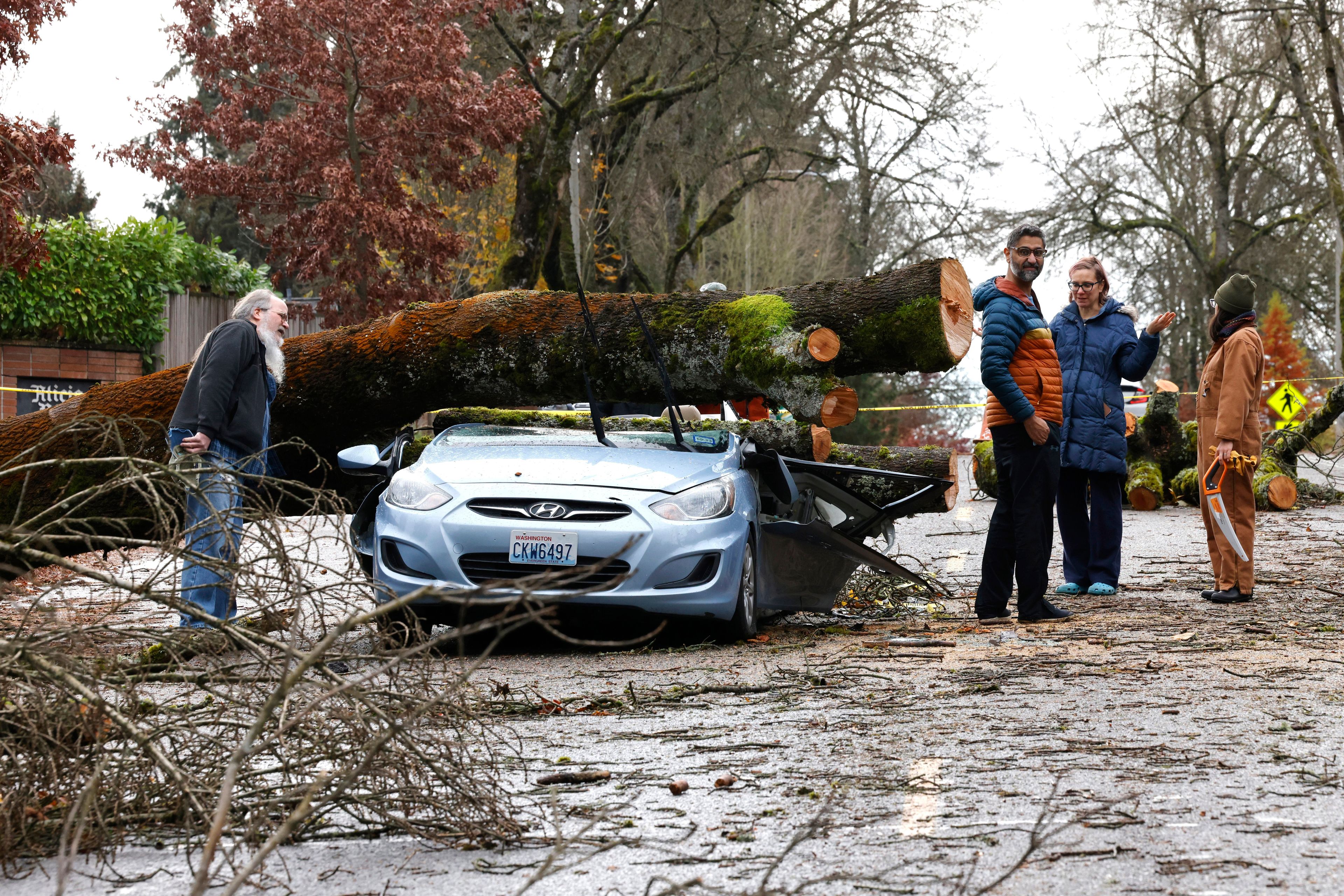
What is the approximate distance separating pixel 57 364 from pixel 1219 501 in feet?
67.5

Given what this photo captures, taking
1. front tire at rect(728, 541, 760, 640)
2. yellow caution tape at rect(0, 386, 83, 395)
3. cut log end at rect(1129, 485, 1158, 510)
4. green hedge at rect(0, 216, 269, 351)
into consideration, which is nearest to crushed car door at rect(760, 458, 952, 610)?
front tire at rect(728, 541, 760, 640)

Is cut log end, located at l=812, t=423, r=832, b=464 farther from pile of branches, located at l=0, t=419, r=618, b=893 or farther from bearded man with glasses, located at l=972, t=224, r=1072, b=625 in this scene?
pile of branches, located at l=0, t=419, r=618, b=893

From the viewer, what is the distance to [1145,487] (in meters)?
17.7

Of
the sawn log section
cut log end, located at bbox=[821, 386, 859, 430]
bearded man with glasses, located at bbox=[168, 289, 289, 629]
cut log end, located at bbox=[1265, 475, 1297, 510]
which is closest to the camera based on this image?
bearded man with glasses, located at bbox=[168, 289, 289, 629]

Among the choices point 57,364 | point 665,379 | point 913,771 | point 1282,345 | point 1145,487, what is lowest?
point 913,771

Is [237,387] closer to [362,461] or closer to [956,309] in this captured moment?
[362,461]

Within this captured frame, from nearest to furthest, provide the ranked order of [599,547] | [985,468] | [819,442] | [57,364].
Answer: [599,547] < [819,442] < [985,468] < [57,364]

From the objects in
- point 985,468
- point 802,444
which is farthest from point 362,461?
point 985,468

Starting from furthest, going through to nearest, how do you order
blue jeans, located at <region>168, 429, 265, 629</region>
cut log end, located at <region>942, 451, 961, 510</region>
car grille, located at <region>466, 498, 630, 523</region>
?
cut log end, located at <region>942, 451, 961, 510</region>, car grille, located at <region>466, 498, 630, 523</region>, blue jeans, located at <region>168, 429, 265, 629</region>

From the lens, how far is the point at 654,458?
25.3 feet

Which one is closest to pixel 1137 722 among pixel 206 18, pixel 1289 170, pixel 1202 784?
pixel 1202 784

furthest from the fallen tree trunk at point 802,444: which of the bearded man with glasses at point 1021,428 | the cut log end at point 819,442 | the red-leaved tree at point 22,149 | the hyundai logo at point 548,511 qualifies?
the red-leaved tree at point 22,149

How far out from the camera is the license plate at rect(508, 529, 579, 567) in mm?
6938

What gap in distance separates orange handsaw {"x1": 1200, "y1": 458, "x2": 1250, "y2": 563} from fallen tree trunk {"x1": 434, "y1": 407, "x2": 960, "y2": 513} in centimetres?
152
